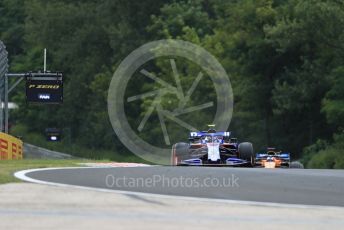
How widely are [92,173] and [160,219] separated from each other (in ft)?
21.2

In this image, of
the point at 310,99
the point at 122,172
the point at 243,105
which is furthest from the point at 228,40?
the point at 122,172

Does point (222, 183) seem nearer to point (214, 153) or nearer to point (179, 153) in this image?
point (214, 153)

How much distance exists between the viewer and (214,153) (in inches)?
1030

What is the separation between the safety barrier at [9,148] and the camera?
33.6 meters

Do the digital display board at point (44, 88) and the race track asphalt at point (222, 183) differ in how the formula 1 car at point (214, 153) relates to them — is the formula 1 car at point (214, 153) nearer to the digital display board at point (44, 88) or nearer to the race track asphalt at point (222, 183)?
the race track asphalt at point (222, 183)

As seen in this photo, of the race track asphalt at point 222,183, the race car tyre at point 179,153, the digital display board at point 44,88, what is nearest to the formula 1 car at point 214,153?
the race car tyre at point 179,153

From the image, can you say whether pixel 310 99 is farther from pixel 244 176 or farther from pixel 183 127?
pixel 244 176

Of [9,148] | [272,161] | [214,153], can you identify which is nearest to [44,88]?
[9,148]

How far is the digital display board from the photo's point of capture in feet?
137

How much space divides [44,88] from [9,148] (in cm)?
794

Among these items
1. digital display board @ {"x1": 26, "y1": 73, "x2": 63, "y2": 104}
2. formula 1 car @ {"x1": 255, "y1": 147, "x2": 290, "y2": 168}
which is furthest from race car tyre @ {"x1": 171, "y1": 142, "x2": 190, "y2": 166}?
digital display board @ {"x1": 26, "y1": 73, "x2": 63, "y2": 104}

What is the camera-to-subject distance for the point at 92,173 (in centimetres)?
1605

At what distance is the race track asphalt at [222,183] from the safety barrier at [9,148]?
57.3 feet

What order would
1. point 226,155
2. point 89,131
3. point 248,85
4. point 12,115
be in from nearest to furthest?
point 226,155
point 248,85
point 89,131
point 12,115
